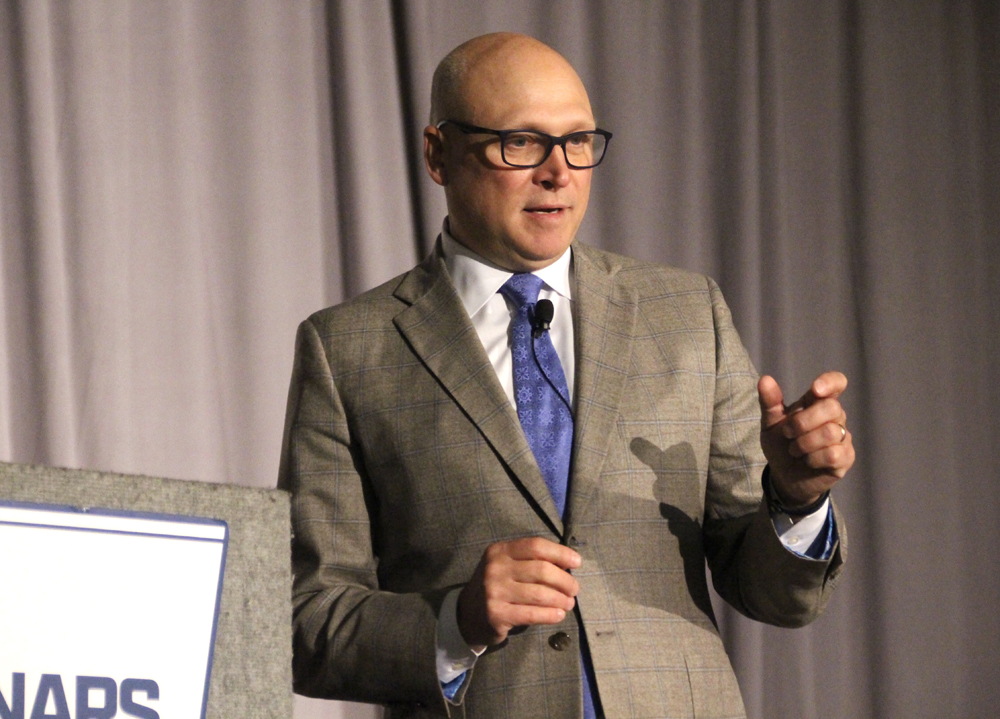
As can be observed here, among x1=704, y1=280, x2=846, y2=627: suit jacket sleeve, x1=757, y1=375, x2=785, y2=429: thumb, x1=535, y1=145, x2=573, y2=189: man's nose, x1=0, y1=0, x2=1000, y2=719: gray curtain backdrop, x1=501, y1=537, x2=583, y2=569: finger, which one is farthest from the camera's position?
x1=0, y1=0, x2=1000, y2=719: gray curtain backdrop

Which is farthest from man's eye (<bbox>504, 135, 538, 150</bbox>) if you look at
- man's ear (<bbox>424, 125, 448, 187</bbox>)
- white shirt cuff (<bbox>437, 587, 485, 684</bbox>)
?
white shirt cuff (<bbox>437, 587, 485, 684</bbox>)

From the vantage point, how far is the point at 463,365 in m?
1.54

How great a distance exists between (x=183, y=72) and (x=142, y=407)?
72 cm

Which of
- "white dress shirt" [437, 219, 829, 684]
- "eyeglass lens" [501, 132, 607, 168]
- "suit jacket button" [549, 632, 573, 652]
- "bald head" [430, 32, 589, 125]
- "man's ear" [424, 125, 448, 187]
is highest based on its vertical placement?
"bald head" [430, 32, 589, 125]

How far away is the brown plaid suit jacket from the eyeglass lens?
146 millimetres

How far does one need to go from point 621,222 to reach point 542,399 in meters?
1.73

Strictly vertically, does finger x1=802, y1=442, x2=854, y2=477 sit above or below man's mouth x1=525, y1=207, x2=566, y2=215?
below

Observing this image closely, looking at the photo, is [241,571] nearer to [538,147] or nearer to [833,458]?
[833,458]

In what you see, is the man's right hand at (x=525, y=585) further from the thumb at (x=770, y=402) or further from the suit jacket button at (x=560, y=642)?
the thumb at (x=770, y=402)

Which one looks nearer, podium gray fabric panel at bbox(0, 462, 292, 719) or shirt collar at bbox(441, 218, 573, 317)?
podium gray fabric panel at bbox(0, 462, 292, 719)

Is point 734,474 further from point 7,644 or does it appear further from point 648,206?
point 648,206

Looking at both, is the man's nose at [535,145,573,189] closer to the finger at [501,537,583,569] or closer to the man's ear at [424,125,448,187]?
the man's ear at [424,125,448,187]

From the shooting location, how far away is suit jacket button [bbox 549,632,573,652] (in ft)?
4.63

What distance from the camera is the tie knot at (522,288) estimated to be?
63.4 inches
